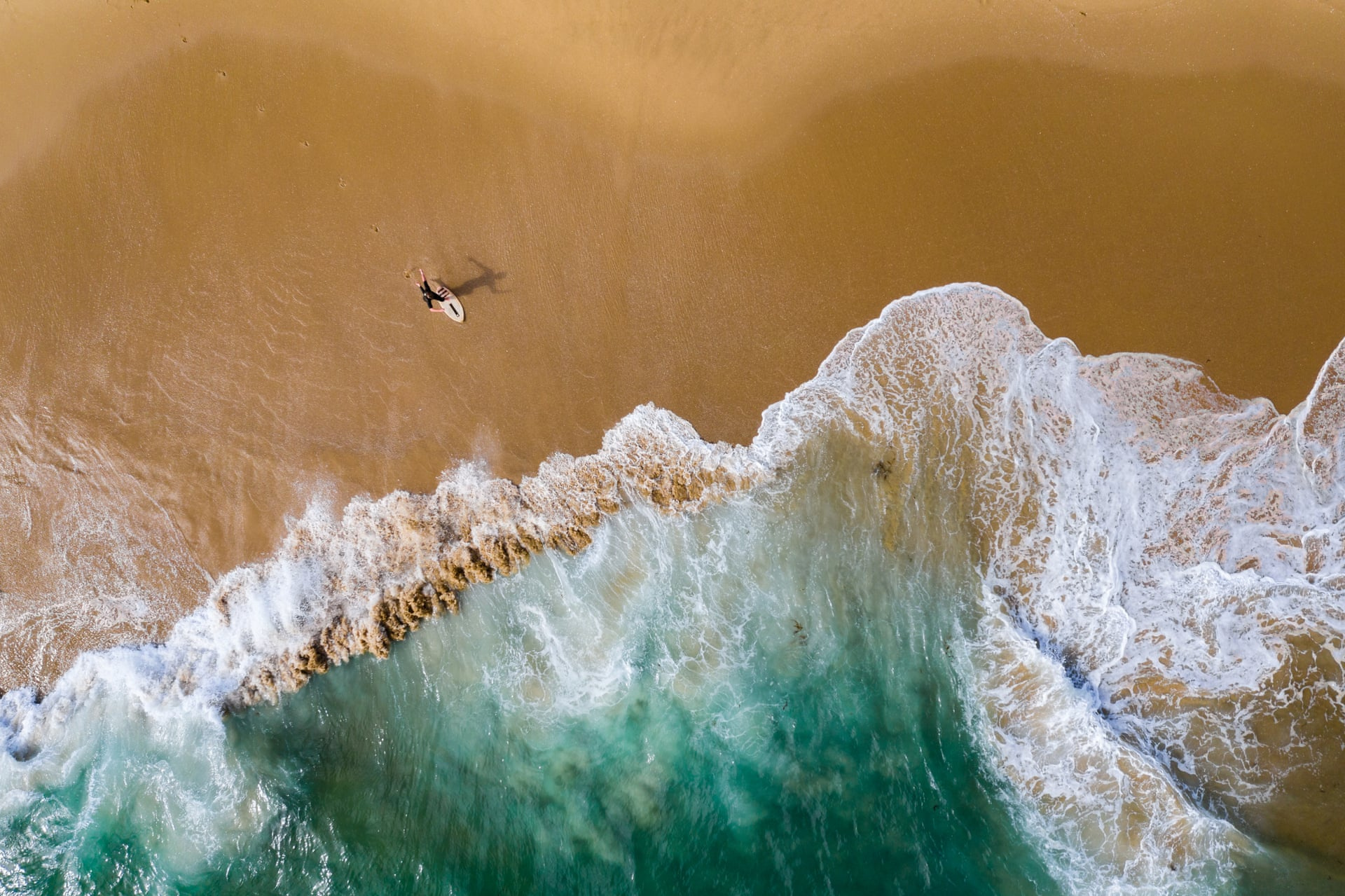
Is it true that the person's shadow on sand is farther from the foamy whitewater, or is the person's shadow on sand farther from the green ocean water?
the green ocean water

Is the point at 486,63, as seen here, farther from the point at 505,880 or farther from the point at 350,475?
the point at 505,880

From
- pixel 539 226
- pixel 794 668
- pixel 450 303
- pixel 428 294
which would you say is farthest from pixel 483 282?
pixel 794 668

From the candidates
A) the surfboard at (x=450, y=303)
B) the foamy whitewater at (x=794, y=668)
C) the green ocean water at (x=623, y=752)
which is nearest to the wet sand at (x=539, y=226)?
the surfboard at (x=450, y=303)

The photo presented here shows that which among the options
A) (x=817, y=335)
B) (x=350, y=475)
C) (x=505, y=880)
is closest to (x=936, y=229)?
(x=817, y=335)

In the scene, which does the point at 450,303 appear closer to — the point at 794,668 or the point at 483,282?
the point at 483,282

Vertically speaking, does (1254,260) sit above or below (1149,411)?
above

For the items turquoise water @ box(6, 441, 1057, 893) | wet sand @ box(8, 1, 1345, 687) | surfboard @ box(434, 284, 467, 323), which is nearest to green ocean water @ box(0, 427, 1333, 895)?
turquoise water @ box(6, 441, 1057, 893)
